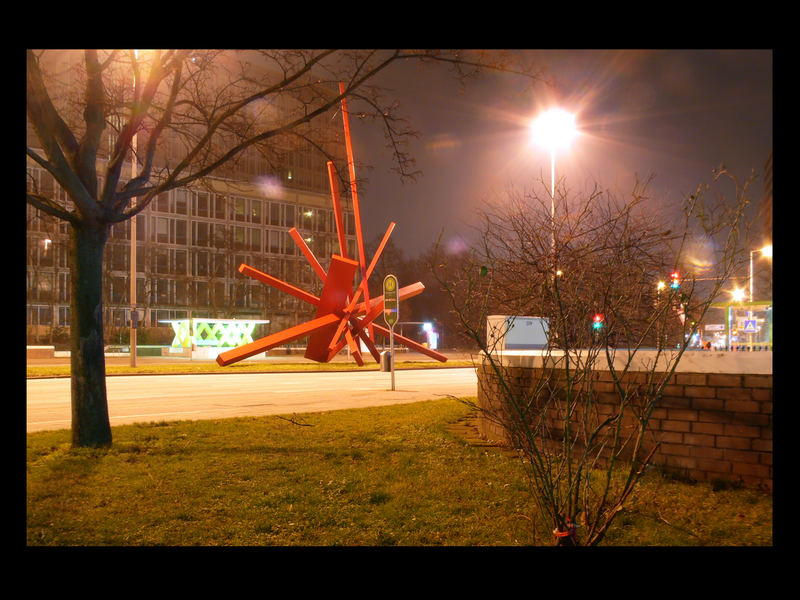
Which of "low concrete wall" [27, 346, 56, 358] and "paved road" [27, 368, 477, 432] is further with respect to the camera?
"low concrete wall" [27, 346, 56, 358]

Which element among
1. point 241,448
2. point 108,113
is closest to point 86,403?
point 241,448

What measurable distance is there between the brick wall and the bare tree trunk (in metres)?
4.91

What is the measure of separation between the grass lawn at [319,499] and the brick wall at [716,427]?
0.22 m

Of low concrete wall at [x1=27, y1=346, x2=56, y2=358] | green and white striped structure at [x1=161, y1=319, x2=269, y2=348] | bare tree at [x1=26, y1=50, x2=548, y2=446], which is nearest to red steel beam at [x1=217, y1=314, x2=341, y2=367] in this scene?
bare tree at [x1=26, y1=50, x2=548, y2=446]

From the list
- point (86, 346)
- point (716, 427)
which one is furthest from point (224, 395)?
point (716, 427)

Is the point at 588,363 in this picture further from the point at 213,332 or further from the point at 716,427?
the point at 213,332

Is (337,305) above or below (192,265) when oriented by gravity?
below

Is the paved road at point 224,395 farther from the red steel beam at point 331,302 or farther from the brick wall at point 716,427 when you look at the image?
the brick wall at point 716,427

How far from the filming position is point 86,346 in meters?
7.89

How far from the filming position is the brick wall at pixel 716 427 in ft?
18.4

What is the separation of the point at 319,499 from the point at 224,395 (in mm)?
10548

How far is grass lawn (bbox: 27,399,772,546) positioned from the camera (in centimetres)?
475

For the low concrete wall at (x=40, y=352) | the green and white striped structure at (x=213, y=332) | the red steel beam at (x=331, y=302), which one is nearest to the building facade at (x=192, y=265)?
the green and white striped structure at (x=213, y=332)

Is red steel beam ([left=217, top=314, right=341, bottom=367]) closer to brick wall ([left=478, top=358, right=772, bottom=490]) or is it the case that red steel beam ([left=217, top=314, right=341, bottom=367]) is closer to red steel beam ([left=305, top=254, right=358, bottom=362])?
red steel beam ([left=305, top=254, right=358, bottom=362])
